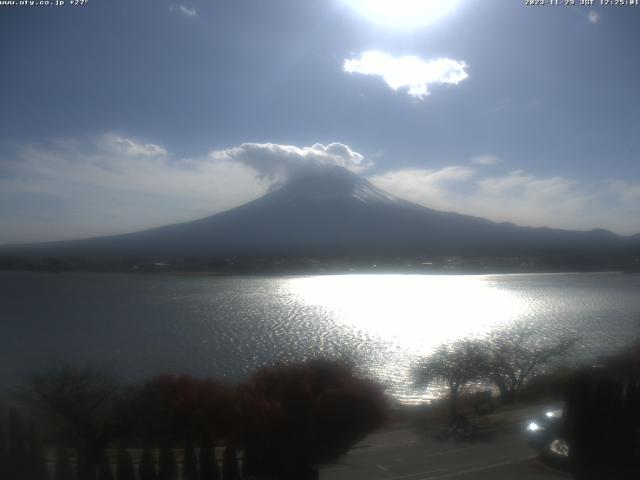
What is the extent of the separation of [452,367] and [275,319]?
16.9ft

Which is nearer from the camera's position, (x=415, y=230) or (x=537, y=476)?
(x=537, y=476)

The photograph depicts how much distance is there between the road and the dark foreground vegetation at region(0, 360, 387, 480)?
0.36ft

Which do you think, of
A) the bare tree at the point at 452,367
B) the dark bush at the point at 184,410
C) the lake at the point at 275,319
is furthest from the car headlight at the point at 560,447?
the dark bush at the point at 184,410

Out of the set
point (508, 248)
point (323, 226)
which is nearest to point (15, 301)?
point (323, 226)

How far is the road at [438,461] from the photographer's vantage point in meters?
2.46

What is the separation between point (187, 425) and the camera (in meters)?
2.61

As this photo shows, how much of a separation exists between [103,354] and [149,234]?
1764 cm

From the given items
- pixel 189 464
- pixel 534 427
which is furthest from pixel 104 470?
pixel 534 427

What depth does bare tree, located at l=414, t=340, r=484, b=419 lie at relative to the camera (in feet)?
14.1

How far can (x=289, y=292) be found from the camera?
50.2 ft

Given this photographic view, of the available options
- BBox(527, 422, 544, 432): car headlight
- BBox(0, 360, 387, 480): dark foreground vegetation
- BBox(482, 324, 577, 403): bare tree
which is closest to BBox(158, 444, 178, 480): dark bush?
BBox(0, 360, 387, 480): dark foreground vegetation

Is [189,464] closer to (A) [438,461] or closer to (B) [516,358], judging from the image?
(A) [438,461]

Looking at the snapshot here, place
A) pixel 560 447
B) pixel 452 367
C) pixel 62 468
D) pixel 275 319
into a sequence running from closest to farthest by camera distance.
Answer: pixel 62 468
pixel 560 447
pixel 452 367
pixel 275 319

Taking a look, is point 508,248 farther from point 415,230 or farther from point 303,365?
point 303,365
